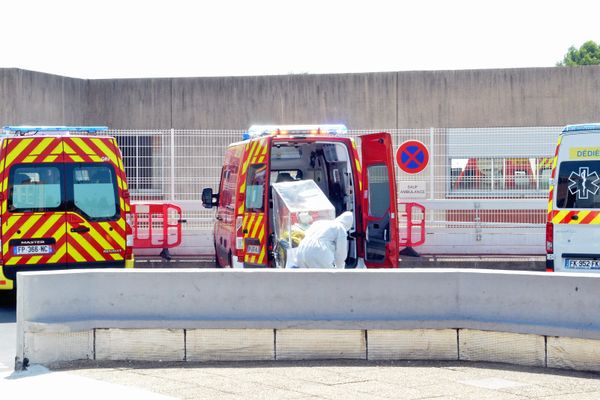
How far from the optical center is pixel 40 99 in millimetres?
25875

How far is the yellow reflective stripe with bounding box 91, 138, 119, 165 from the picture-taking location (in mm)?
14159

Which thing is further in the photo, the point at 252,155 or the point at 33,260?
the point at 33,260

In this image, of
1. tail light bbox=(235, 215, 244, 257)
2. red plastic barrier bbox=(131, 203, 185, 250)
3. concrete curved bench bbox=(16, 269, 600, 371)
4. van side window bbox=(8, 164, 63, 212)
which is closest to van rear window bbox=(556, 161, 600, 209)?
tail light bbox=(235, 215, 244, 257)

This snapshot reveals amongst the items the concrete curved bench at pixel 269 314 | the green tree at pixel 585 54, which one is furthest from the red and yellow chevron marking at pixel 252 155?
the green tree at pixel 585 54

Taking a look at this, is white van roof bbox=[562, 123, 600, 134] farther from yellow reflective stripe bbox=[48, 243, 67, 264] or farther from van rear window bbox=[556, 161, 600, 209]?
yellow reflective stripe bbox=[48, 243, 67, 264]

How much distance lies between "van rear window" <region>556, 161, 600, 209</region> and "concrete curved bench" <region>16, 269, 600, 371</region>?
4480 millimetres

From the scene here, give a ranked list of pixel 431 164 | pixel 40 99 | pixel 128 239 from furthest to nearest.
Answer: pixel 40 99 < pixel 431 164 < pixel 128 239

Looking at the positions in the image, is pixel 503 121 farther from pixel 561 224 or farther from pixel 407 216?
pixel 561 224

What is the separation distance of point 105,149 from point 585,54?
94259mm

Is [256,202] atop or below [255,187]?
below

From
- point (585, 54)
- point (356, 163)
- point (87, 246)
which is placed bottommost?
point (87, 246)

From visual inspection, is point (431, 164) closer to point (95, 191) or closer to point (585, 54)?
point (95, 191)

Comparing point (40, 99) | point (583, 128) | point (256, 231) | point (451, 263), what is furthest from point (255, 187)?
point (40, 99)

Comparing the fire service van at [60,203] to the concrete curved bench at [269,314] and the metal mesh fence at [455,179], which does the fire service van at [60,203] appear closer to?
the concrete curved bench at [269,314]
